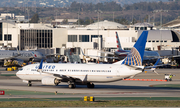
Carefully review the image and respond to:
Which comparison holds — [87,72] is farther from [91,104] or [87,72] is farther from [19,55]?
[19,55]

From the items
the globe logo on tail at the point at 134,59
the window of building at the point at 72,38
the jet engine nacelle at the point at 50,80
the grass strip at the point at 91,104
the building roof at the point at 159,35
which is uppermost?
the building roof at the point at 159,35

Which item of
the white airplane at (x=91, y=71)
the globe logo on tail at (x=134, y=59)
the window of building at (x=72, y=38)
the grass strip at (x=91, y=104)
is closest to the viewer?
the grass strip at (x=91, y=104)

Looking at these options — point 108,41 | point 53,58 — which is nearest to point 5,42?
point 53,58

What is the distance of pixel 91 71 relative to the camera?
48406 millimetres

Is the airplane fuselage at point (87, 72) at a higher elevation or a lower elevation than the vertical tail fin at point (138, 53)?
lower

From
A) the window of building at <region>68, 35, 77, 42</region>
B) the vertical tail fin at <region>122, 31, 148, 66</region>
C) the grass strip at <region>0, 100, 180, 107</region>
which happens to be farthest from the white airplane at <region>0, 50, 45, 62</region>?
the grass strip at <region>0, 100, 180, 107</region>

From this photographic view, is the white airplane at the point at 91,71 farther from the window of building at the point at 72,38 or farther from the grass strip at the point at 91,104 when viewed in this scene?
the window of building at the point at 72,38

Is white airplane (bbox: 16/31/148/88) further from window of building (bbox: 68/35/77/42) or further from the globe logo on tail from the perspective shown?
window of building (bbox: 68/35/77/42)

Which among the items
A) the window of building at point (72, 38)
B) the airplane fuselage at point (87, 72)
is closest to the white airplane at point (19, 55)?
the window of building at point (72, 38)

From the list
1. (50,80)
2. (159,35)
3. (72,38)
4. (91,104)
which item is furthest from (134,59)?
(159,35)

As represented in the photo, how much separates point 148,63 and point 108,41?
32436 millimetres

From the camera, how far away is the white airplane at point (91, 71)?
46656 millimetres

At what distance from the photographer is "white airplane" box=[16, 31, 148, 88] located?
153 ft

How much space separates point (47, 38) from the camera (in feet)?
483
